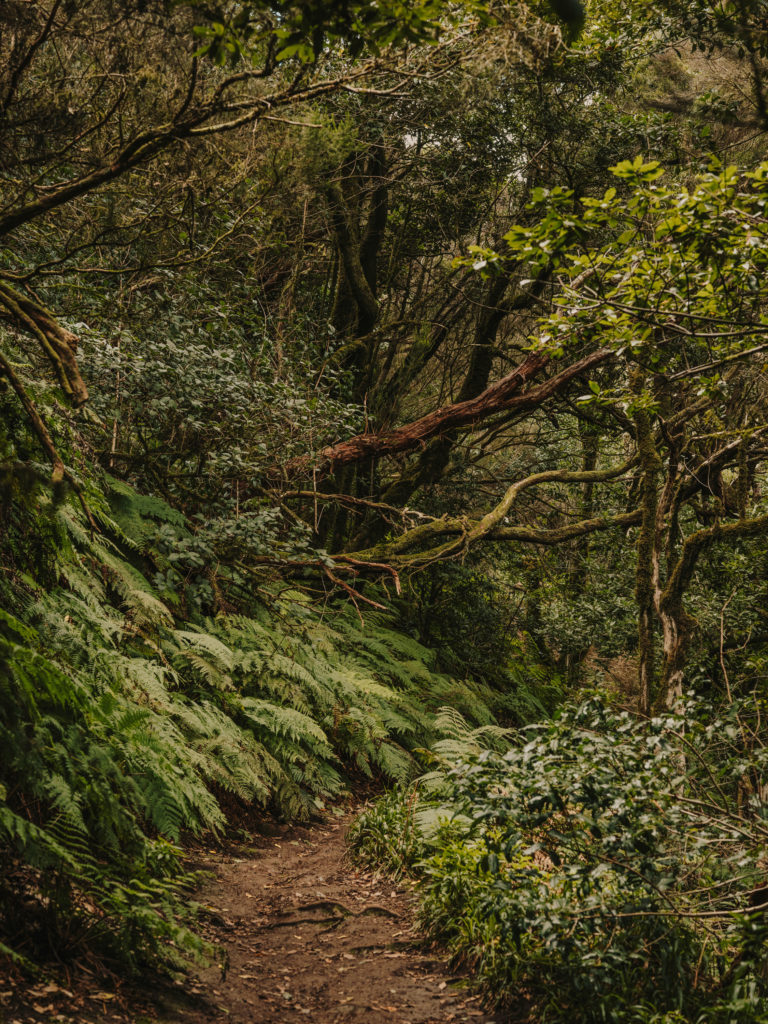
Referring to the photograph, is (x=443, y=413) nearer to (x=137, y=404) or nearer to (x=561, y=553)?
(x=137, y=404)

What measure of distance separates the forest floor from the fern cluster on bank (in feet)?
0.80

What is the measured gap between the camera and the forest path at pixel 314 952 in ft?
12.4

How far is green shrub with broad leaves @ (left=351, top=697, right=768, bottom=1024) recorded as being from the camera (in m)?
3.58

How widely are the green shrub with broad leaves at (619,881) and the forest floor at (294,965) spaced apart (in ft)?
1.46

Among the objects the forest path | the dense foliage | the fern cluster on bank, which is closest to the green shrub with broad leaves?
the dense foliage

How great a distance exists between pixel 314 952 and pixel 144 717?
1766 mm

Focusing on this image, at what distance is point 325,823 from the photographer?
7094 mm

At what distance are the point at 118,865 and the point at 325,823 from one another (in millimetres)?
3674

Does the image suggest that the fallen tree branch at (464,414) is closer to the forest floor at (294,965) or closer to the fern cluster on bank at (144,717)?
the fern cluster on bank at (144,717)

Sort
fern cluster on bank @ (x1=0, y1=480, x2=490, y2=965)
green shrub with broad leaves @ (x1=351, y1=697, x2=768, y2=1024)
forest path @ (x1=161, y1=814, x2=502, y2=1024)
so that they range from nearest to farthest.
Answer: fern cluster on bank @ (x1=0, y1=480, x2=490, y2=965)
green shrub with broad leaves @ (x1=351, y1=697, x2=768, y2=1024)
forest path @ (x1=161, y1=814, x2=502, y2=1024)

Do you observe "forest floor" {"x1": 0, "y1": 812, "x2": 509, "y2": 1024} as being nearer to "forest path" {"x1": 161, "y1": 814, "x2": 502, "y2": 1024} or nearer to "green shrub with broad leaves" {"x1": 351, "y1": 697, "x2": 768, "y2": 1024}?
"forest path" {"x1": 161, "y1": 814, "x2": 502, "y2": 1024}

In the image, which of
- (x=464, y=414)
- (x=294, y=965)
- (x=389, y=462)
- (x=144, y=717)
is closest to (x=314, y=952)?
(x=294, y=965)

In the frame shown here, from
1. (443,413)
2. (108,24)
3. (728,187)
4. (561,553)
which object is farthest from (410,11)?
(561,553)

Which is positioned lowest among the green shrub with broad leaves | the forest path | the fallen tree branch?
the forest path
